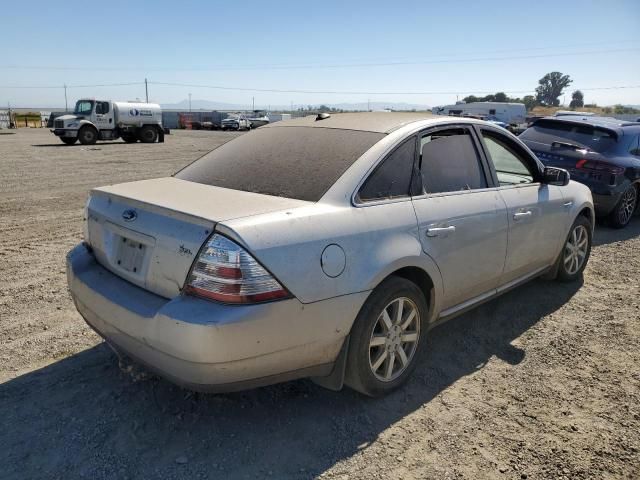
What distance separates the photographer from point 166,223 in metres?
2.48

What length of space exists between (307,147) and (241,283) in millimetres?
1253

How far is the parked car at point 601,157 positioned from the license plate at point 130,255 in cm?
686

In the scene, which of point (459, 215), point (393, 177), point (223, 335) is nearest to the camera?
point (223, 335)

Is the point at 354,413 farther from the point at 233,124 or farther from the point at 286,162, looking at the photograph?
the point at 233,124

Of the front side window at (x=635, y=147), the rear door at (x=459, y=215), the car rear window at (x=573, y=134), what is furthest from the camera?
the front side window at (x=635, y=147)

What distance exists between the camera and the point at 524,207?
3.94m

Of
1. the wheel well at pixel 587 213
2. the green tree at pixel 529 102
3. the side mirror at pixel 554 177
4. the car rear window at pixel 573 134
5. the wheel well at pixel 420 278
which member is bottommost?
the wheel well at pixel 420 278

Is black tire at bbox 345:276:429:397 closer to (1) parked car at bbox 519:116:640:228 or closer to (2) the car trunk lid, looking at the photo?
(2) the car trunk lid

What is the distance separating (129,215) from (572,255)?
4.18 meters

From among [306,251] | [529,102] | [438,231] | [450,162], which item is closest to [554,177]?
[450,162]

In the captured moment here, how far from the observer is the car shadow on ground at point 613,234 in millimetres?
7012

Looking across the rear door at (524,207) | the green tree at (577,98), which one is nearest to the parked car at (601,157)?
the rear door at (524,207)

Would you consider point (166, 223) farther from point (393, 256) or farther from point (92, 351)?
point (92, 351)

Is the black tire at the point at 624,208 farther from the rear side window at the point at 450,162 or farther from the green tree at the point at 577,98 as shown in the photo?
the green tree at the point at 577,98
